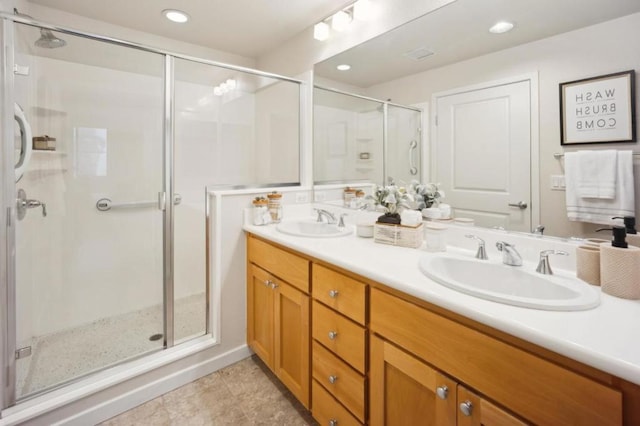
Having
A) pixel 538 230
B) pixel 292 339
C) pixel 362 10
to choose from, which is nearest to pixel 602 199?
pixel 538 230

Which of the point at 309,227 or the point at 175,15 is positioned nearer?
the point at 309,227

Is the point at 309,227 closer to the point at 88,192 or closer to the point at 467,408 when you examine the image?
the point at 467,408

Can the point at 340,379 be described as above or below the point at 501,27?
below

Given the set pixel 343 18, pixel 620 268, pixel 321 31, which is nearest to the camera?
pixel 620 268

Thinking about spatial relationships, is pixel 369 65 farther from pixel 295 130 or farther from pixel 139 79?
pixel 139 79

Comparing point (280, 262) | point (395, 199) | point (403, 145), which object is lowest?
point (280, 262)

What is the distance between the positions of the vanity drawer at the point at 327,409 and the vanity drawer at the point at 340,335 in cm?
21

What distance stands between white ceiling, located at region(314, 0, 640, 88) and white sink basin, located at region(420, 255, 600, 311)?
30.2 inches

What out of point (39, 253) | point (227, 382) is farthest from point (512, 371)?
point (39, 253)

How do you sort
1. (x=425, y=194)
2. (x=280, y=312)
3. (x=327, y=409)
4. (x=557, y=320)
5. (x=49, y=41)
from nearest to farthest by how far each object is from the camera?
(x=557, y=320)
(x=327, y=409)
(x=425, y=194)
(x=280, y=312)
(x=49, y=41)

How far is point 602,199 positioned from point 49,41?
2.81 m

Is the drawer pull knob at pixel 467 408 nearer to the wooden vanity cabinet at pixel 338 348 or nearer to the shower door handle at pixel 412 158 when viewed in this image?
the wooden vanity cabinet at pixel 338 348

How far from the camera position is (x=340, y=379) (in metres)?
1.24

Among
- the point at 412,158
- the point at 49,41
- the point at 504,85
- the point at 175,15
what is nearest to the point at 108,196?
the point at 49,41
